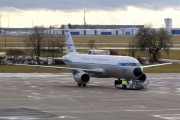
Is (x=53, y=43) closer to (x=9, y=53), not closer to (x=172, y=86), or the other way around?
(x=9, y=53)

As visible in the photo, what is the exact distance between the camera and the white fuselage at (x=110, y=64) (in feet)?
166

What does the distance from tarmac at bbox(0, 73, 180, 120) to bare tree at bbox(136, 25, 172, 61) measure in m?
61.2

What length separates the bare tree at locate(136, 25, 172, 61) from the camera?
113 metres

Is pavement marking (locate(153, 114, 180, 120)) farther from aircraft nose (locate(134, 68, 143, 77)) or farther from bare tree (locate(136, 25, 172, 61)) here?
bare tree (locate(136, 25, 172, 61))

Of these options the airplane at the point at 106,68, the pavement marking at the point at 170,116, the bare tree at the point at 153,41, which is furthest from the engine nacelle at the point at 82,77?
the bare tree at the point at 153,41

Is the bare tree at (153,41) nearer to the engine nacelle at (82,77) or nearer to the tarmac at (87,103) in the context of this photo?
the engine nacelle at (82,77)

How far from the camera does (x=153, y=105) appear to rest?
117ft

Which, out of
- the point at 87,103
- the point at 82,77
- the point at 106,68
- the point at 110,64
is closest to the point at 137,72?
the point at 110,64

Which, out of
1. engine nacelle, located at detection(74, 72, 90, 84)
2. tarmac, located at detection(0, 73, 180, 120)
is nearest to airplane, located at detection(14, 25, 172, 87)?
engine nacelle, located at detection(74, 72, 90, 84)

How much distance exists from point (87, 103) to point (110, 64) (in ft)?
51.9

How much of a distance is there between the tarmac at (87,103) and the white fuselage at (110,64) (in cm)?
280

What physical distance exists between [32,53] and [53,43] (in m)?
6.89

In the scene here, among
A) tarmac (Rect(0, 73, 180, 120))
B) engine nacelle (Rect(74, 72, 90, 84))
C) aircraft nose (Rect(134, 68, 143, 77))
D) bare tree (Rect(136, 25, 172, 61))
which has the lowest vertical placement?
tarmac (Rect(0, 73, 180, 120))

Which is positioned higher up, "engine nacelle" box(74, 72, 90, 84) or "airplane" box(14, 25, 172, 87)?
"airplane" box(14, 25, 172, 87)
